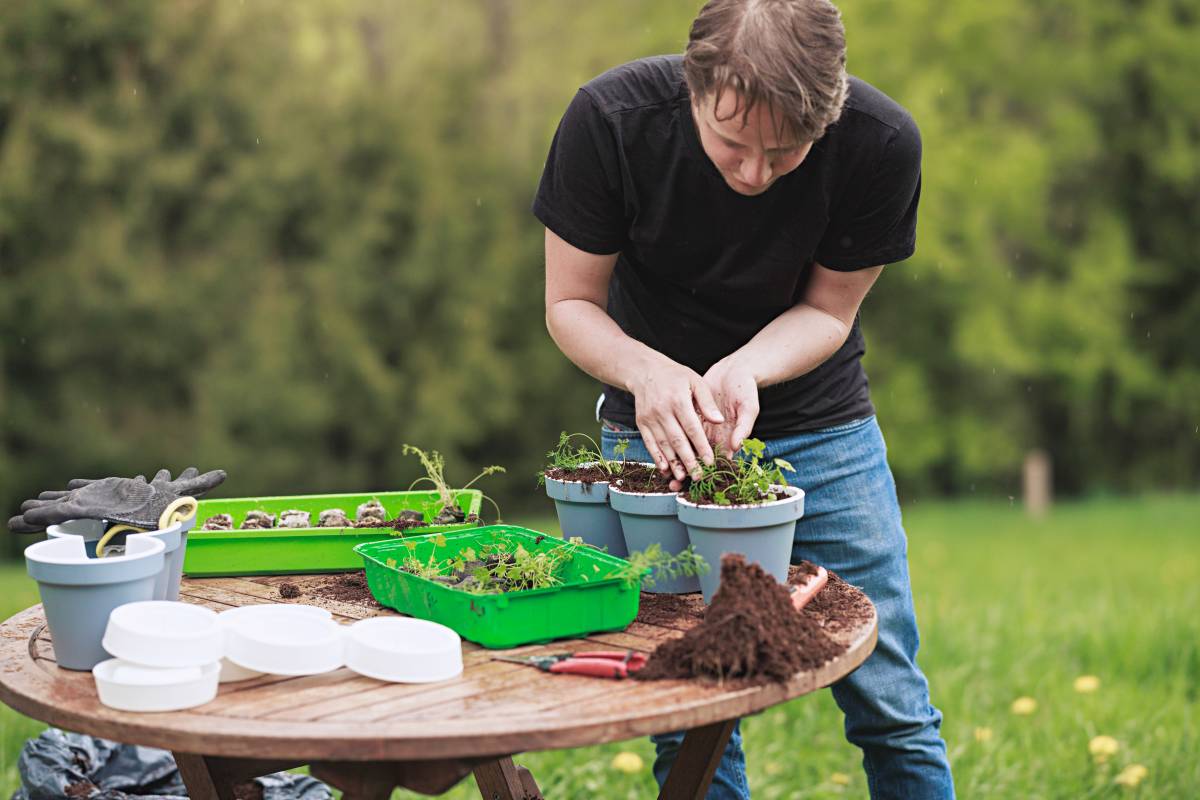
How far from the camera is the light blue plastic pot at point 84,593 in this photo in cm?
160

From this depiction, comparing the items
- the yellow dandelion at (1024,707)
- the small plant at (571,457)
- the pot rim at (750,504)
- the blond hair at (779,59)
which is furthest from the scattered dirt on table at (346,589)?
the yellow dandelion at (1024,707)

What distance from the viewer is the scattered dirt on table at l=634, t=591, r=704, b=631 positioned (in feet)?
5.96

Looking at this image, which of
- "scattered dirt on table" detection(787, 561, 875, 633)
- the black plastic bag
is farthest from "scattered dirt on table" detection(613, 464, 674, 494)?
the black plastic bag

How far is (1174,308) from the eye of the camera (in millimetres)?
13898

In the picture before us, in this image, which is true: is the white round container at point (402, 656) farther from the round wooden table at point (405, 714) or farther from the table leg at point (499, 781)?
the table leg at point (499, 781)

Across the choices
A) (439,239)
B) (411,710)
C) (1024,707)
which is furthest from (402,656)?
(439,239)

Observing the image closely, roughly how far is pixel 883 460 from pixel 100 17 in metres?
10.8

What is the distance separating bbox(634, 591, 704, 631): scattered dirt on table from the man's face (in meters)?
0.66

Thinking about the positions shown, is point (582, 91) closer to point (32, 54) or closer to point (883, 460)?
point (883, 460)

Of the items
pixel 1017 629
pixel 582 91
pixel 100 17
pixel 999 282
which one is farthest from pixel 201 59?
pixel 582 91

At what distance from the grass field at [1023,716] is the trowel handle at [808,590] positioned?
1564 mm

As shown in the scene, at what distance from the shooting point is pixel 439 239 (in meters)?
12.0

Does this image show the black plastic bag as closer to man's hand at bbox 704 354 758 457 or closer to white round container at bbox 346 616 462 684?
white round container at bbox 346 616 462 684

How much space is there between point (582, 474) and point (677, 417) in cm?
24
